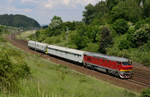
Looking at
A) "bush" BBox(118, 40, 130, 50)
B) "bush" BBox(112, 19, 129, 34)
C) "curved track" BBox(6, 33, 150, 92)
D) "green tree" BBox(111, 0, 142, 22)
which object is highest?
"green tree" BBox(111, 0, 142, 22)

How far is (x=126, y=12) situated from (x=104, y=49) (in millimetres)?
18189

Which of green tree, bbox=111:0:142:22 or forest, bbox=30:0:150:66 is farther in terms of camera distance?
green tree, bbox=111:0:142:22

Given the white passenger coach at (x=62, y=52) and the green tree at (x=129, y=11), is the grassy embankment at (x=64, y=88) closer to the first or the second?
the white passenger coach at (x=62, y=52)

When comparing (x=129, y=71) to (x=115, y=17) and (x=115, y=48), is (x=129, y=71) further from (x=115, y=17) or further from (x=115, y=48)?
(x=115, y=17)

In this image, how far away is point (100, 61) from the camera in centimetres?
3788

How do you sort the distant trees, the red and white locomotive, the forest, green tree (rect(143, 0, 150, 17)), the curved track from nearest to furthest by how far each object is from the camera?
the curved track
the red and white locomotive
the forest
green tree (rect(143, 0, 150, 17))
the distant trees

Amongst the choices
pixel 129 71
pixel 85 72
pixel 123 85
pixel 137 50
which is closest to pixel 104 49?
pixel 137 50

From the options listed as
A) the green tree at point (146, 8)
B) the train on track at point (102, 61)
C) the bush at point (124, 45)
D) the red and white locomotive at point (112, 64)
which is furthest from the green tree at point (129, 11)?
the red and white locomotive at point (112, 64)

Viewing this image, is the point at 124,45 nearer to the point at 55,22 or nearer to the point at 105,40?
the point at 105,40

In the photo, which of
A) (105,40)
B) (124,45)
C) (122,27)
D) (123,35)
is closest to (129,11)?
(122,27)

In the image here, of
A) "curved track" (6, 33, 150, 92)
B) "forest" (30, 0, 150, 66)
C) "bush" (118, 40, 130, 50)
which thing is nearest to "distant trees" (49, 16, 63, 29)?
"forest" (30, 0, 150, 66)

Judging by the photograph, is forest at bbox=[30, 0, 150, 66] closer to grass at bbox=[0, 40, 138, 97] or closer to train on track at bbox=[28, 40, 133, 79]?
train on track at bbox=[28, 40, 133, 79]

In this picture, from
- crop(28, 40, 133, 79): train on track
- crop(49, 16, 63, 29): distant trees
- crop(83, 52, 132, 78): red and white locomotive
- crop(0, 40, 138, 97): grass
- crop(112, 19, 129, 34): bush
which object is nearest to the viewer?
crop(0, 40, 138, 97): grass

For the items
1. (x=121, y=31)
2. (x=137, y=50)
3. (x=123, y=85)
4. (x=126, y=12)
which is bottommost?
(x=123, y=85)
